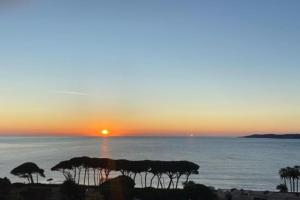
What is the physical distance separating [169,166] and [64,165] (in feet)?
58.8

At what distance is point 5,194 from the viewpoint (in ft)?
165

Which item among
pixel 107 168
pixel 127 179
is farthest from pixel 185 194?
pixel 107 168

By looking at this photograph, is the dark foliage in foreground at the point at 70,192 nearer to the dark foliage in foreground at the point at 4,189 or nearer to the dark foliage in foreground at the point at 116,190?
the dark foliage in foreground at the point at 116,190

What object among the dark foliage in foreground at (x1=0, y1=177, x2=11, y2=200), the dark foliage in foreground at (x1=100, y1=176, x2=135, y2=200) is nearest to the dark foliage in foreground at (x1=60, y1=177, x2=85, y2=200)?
the dark foliage in foreground at (x1=100, y1=176, x2=135, y2=200)

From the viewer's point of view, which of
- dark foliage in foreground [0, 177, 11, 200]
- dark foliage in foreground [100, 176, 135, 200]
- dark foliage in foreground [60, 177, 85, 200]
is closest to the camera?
dark foliage in foreground [100, 176, 135, 200]

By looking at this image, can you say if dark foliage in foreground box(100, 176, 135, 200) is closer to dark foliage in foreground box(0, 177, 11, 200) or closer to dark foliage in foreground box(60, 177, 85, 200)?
dark foliage in foreground box(60, 177, 85, 200)

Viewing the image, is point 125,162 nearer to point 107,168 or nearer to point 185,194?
point 107,168

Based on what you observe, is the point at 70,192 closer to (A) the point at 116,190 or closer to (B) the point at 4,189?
(A) the point at 116,190

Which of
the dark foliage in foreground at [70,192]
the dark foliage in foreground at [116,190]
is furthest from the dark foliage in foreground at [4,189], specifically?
the dark foliage in foreground at [116,190]

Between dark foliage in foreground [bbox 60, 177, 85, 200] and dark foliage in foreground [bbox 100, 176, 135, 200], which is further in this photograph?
dark foliage in foreground [bbox 60, 177, 85, 200]

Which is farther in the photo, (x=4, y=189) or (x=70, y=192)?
(x=4, y=189)

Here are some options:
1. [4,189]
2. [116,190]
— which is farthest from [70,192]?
[4,189]

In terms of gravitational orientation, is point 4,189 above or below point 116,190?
below

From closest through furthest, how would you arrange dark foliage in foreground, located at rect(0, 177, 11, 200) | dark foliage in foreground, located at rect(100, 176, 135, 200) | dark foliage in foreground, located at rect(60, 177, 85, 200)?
1. dark foliage in foreground, located at rect(100, 176, 135, 200)
2. dark foliage in foreground, located at rect(0, 177, 11, 200)
3. dark foliage in foreground, located at rect(60, 177, 85, 200)
